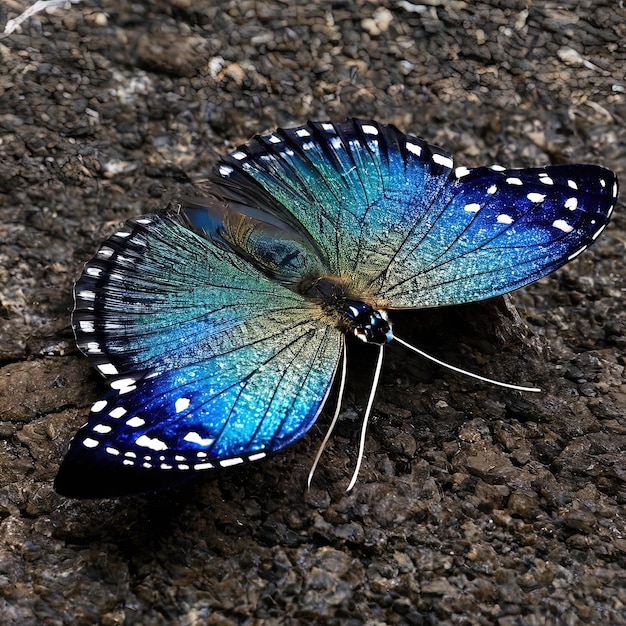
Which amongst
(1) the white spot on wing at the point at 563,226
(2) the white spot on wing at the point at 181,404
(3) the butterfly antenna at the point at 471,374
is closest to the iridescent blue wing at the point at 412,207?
(1) the white spot on wing at the point at 563,226

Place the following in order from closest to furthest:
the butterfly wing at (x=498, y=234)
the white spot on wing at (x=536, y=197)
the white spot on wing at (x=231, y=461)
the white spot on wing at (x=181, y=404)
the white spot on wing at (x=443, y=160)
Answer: the white spot on wing at (x=231, y=461)
the white spot on wing at (x=181, y=404)
the butterfly wing at (x=498, y=234)
the white spot on wing at (x=536, y=197)
the white spot on wing at (x=443, y=160)

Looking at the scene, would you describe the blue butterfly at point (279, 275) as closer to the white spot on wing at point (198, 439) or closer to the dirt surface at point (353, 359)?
the white spot on wing at point (198, 439)

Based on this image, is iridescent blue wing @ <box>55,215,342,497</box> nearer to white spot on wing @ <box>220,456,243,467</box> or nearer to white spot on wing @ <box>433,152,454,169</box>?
white spot on wing @ <box>220,456,243,467</box>

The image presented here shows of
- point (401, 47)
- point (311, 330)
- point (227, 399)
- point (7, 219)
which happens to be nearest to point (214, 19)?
point (401, 47)

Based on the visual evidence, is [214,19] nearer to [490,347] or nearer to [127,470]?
[490,347]

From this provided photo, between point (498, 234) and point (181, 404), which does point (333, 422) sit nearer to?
point (181, 404)

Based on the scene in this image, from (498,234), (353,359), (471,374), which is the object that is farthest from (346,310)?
(498,234)

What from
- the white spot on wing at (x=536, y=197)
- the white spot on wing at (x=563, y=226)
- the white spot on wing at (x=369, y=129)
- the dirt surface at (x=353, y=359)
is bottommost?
the dirt surface at (x=353, y=359)
